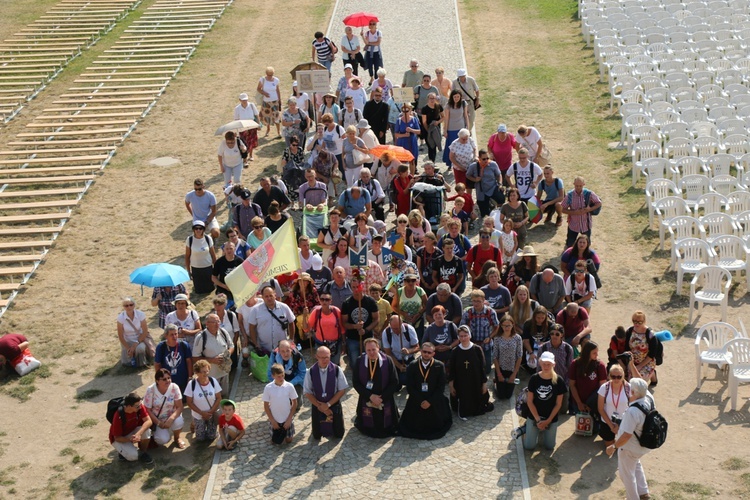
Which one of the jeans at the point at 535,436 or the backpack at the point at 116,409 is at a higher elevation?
the backpack at the point at 116,409

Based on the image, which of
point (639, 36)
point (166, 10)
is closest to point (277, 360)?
point (639, 36)

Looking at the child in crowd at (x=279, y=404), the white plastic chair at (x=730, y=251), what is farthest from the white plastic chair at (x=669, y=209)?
the child in crowd at (x=279, y=404)

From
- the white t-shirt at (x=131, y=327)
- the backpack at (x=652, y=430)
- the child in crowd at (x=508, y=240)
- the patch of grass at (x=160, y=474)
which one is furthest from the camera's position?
the child in crowd at (x=508, y=240)

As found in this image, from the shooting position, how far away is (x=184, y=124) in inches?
1072

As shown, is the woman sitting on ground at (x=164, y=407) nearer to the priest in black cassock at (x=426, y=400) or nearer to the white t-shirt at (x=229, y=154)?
the priest in black cassock at (x=426, y=400)

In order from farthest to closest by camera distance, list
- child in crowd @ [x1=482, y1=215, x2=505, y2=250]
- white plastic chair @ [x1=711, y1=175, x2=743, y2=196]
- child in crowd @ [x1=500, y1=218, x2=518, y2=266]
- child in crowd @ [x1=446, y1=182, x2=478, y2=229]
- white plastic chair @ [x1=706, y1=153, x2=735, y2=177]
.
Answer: white plastic chair @ [x1=706, y1=153, x2=735, y2=177] < white plastic chair @ [x1=711, y1=175, x2=743, y2=196] < child in crowd @ [x1=446, y1=182, x2=478, y2=229] < child in crowd @ [x1=500, y1=218, x2=518, y2=266] < child in crowd @ [x1=482, y1=215, x2=505, y2=250]

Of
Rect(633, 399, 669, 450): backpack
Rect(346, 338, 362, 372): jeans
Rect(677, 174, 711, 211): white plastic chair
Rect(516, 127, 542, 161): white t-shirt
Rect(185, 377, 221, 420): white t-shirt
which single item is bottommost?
Rect(677, 174, 711, 211): white plastic chair

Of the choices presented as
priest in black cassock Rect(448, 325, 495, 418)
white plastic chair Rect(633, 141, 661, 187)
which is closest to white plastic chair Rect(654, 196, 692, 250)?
white plastic chair Rect(633, 141, 661, 187)

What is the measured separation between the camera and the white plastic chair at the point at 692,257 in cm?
1767

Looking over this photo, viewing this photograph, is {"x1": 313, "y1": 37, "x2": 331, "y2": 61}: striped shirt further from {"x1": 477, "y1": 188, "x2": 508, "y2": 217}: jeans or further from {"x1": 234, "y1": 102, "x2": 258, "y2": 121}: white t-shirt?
{"x1": 477, "y1": 188, "x2": 508, "y2": 217}: jeans

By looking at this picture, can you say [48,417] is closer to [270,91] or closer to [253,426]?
[253,426]

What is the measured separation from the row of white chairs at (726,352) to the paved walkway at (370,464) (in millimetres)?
A: 2818

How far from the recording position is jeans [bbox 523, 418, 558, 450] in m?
13.7

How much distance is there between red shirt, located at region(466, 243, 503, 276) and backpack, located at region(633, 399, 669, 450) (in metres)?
4.99
